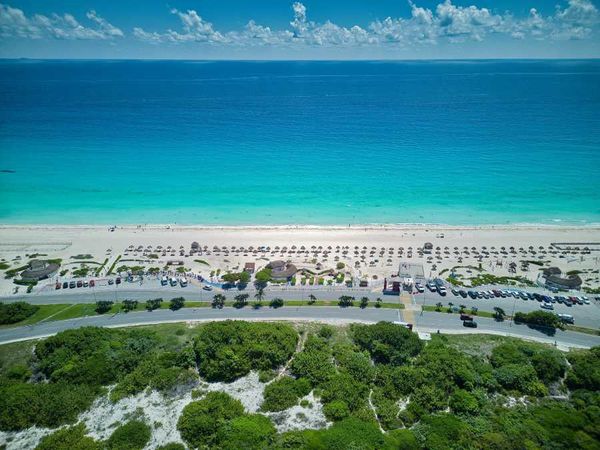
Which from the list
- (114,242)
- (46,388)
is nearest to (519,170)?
(114,242)

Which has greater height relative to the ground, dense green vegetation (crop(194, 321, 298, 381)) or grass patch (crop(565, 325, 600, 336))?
grass patch (crop(565, 325, 600, 336))

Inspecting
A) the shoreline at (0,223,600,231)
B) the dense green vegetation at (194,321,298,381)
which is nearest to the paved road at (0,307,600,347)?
the dense green vegetation at (194,321,298,381)

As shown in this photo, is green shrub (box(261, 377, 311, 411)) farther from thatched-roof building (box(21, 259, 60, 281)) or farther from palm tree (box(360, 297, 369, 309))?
thatched-roof building (box(21, 259, 60, 281))

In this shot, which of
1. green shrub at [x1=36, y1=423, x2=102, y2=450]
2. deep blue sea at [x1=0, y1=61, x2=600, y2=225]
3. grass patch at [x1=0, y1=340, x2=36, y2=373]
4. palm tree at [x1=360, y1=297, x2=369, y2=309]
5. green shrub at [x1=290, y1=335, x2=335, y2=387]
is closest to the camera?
green shrub at [x1=36, y1=423, x2=102, y2=450]

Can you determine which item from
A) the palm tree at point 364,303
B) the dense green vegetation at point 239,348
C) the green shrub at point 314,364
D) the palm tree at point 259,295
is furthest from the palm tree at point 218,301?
the palm tree at point 364,303

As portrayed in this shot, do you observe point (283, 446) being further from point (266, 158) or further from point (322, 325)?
point (266, 158)

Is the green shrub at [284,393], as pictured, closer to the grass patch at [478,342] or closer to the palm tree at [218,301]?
the palm tree at [218,301]
